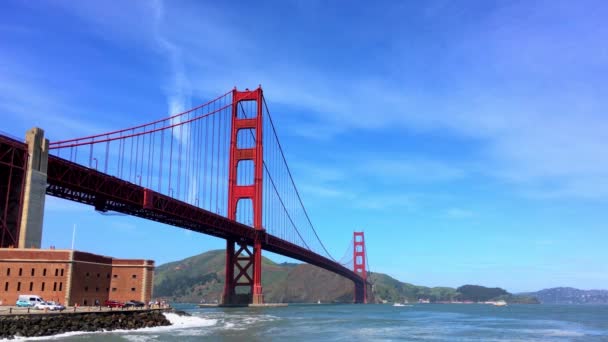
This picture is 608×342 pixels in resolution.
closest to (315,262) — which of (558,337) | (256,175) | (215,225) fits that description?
(256,175)

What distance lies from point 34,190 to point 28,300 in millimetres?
9156

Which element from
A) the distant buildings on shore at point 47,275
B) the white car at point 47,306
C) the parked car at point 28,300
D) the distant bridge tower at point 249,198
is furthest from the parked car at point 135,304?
the distant bridge tower at point 249,198

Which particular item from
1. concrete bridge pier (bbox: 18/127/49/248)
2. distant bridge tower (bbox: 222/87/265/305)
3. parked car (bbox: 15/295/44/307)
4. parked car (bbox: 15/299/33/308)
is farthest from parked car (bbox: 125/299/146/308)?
distant bridge tower (bbox: 222/87/265/305)

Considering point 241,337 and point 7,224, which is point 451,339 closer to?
point 241,337

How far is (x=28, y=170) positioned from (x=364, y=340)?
1048 inches

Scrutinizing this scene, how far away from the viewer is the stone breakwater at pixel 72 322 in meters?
29.9

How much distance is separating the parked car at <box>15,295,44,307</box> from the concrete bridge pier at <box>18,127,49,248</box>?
501 cm

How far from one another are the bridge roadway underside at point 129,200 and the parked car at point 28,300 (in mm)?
12670

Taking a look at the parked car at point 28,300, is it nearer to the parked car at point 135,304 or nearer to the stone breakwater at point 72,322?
the stone breakwater at point 72,322

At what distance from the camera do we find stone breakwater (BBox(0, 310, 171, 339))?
98.1 ft

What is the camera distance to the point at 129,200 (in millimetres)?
55781

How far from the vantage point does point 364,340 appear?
38531mm

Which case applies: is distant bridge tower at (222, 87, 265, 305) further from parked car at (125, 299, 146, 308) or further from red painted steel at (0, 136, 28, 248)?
red painted steel at (0, 136, 28, 248)

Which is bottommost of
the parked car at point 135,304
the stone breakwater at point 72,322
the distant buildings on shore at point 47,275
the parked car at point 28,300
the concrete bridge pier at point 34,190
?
the stone breakwater at point 72,322
